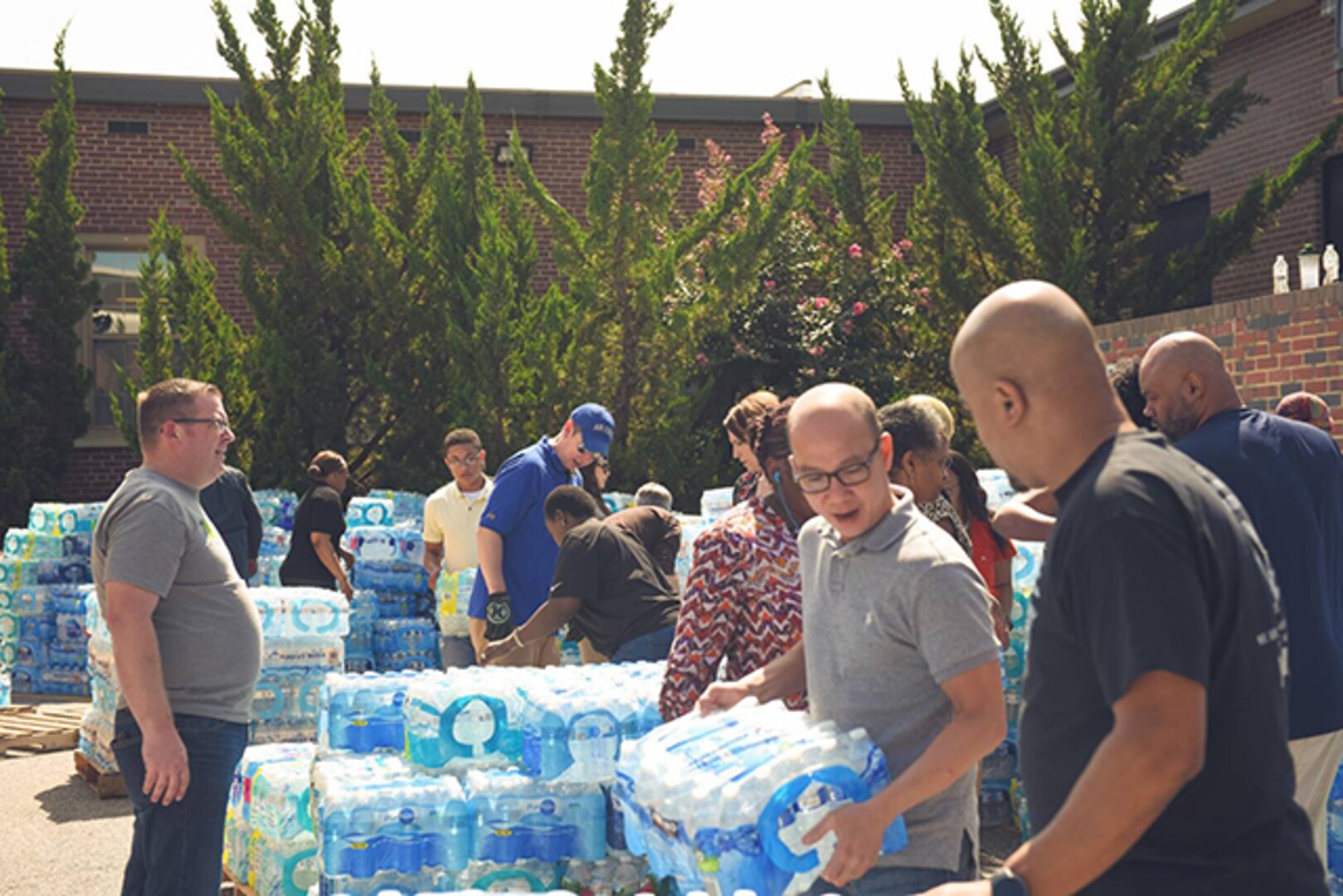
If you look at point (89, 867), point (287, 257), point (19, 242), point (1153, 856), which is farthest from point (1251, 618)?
point (19, 242)

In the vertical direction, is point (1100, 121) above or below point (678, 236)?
above

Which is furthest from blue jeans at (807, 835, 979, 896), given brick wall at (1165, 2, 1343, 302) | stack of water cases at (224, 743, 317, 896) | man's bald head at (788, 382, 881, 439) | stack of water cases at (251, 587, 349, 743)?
brick wall at (1165, 2, 1343, 302)

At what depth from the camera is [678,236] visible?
698 inches

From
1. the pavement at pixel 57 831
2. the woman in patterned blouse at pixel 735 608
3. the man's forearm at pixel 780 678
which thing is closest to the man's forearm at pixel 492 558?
the pavement at pixel 57 831

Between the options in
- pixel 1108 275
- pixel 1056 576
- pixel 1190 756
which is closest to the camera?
pixel 1190 756

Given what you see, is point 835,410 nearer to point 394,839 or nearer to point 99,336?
point 394,839

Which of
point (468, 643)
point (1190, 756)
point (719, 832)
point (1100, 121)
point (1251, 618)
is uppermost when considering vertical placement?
point (1100, 121)

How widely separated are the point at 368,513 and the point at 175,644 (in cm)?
990

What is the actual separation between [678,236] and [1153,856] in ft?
51.7

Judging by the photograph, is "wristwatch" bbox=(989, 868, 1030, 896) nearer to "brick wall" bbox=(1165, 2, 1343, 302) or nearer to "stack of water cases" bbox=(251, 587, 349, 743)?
"stack of water cases" bbox=(251, 587, 349, 743)

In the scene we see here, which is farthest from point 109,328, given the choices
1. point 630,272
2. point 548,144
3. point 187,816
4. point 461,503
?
point 187,816

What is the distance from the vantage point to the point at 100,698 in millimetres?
9453

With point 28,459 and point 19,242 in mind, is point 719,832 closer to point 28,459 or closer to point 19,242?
Answer: point 28,459

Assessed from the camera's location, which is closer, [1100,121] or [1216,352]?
[1216,352]
